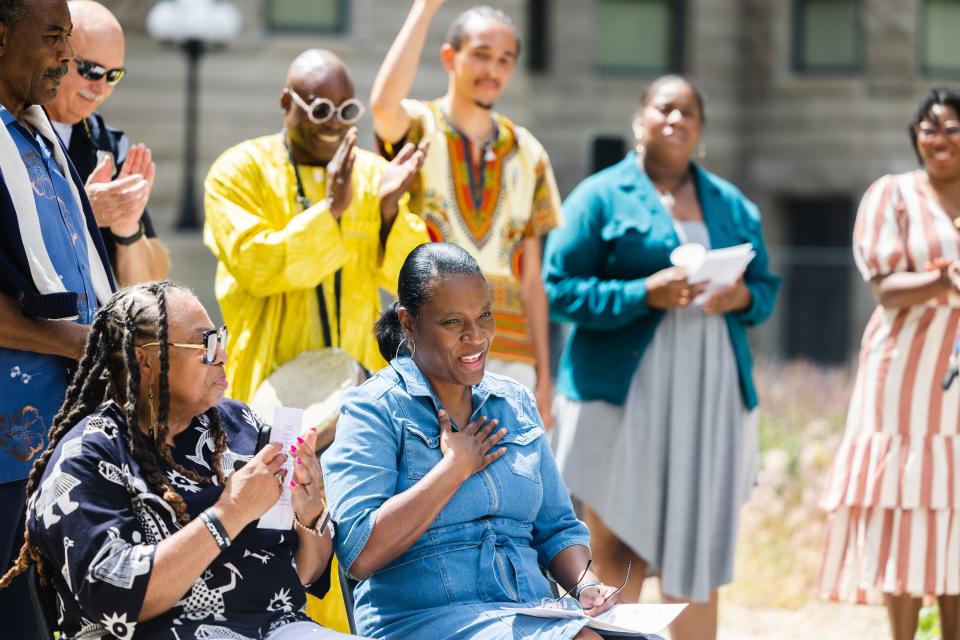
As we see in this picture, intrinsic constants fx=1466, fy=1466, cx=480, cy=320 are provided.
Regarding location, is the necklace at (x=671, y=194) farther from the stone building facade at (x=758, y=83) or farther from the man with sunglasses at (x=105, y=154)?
the stone building facade at (x=758, y=83)

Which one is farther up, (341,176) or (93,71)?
(93,71)

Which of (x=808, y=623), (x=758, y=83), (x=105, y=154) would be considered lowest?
(x=808, y=623)

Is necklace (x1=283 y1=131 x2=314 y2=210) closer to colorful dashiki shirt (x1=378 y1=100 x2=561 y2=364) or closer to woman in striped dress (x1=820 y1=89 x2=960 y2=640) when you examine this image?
colorful dashiki shirt (x1=378 y1=100 x2=561 y2=364)

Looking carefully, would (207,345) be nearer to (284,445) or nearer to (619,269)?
(284,445)

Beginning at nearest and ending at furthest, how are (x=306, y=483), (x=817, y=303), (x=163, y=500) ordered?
1. (x=163, y=500)
2. (x=306, y=483)
3. (x=817, y=303)

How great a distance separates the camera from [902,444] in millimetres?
5754

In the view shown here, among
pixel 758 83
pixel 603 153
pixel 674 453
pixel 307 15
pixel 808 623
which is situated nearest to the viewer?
pixel 674 453

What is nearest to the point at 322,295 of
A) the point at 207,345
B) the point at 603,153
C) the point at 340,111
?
the point at 340,111

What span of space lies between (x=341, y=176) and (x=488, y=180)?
1.06 meters

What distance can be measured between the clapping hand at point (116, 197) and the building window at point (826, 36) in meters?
15.0

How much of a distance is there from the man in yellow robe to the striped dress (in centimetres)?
211

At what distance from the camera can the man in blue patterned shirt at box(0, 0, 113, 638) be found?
3557mm

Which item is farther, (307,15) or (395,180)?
(307,15)

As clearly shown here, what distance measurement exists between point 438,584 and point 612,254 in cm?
236
